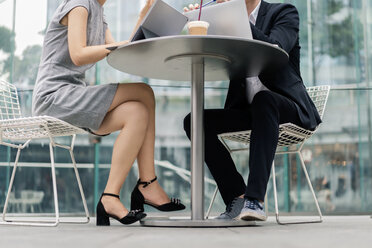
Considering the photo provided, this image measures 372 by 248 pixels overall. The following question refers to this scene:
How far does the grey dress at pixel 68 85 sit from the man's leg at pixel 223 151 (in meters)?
0.51

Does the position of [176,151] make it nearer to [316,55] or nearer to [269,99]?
[316,55]

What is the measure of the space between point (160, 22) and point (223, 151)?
27.0 inches

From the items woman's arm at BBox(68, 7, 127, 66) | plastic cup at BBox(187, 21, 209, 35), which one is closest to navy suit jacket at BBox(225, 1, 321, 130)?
plastic cup at BBox(187, 21, 209, 35)

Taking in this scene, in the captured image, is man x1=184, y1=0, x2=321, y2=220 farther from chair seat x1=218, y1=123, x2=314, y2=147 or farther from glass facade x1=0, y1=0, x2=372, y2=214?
glass facade x1=0, y1=0, x2=372, y2=214

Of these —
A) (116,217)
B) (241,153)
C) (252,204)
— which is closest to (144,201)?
(116,217)

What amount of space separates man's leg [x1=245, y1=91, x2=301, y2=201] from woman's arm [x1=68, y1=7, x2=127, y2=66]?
67cm

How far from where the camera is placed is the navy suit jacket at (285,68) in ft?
6.93

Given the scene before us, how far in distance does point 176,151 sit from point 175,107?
0.37 m

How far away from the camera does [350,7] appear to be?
165 inches

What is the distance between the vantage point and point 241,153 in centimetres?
390

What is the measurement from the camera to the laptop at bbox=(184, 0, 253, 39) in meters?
1.87

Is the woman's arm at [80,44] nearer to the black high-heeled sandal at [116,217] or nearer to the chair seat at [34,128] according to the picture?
the chair seat at [34,128]

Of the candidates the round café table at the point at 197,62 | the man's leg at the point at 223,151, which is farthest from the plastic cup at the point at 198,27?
the man's leg at the point at 223,151

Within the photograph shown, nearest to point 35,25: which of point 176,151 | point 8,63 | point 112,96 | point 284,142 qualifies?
point 8,63
